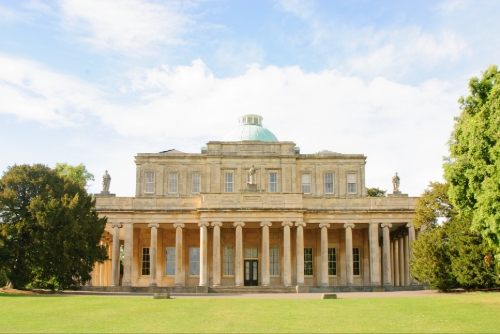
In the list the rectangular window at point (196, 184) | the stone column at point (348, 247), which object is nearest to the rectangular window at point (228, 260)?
the rectangular window at point (196, 184)

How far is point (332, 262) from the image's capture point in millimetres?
58000

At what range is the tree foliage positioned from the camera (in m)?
41.7

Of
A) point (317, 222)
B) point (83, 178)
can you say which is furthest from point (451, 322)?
point (83, 178)

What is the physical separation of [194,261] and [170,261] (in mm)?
2278

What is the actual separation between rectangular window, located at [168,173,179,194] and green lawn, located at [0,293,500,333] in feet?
88.6

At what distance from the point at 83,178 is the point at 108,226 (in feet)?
81.2

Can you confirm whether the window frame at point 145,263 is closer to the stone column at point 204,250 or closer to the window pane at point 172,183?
the window pane at point 172,183

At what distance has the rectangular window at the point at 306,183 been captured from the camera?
59.2 m

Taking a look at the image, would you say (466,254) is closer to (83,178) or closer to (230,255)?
(230,255)

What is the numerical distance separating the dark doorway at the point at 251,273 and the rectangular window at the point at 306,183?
28.2 ft

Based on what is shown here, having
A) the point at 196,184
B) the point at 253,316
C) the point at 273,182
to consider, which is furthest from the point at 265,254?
the point at 253,316

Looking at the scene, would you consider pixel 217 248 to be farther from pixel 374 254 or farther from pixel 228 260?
pixel 374 254

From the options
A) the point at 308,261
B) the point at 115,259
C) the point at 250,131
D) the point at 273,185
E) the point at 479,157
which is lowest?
the point at 308,261

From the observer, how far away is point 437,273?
43719 mm
